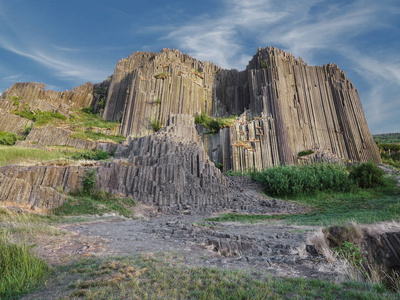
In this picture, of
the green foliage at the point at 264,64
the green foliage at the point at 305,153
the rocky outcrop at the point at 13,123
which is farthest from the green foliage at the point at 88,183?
the green foliage at the point at 264,64

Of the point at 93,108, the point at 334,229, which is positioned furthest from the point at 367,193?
the point at 93,108

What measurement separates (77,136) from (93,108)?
55.1ft

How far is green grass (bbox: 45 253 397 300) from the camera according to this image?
2613 mm

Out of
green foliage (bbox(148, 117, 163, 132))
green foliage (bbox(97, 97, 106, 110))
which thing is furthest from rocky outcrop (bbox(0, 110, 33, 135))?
green foliage (bbox(148, 117, 163, 132))

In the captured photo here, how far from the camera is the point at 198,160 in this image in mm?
15000

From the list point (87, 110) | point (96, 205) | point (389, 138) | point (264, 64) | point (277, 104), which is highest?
point (264, 64)

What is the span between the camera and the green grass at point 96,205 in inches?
331

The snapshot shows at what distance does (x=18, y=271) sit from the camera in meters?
2.99

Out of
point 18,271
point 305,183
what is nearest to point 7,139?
point 18,271

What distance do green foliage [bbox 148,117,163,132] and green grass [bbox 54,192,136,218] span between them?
20.0 m

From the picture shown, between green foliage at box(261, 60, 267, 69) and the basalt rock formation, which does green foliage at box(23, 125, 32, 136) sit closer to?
the basalt rock formation

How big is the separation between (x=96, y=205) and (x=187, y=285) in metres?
7.57

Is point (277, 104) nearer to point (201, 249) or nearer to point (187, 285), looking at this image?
point (201, 249)

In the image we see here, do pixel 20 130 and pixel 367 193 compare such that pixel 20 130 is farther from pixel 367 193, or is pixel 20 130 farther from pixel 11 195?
pixel 367 193
